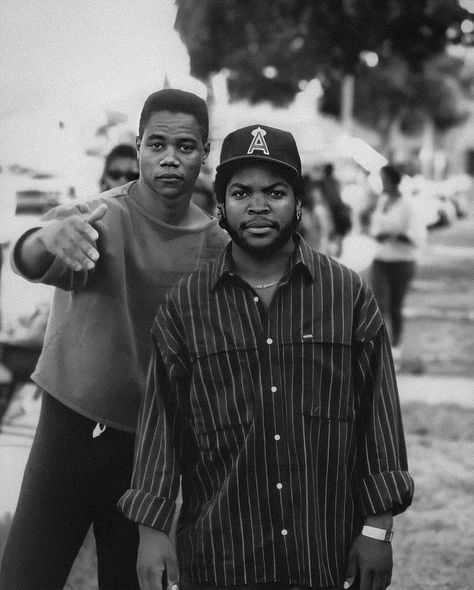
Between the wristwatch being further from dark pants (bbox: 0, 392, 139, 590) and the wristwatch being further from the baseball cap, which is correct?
the baseball cap

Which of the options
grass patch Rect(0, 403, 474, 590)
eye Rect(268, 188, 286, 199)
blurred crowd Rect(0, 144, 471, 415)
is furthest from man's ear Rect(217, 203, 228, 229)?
blurred crowd Rect(0, 144, 471, 415)

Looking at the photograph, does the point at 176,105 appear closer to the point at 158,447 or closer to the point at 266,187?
the point at 266,187

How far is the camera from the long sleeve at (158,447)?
7.39ft

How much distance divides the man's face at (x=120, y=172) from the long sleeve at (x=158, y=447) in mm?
1773

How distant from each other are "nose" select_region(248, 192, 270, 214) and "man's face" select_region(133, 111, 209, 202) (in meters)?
0.29

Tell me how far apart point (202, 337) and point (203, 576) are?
1.88ft

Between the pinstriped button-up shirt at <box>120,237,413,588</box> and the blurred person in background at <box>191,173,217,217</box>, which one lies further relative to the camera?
the blurred person in background at <box>191,173,217,217</box>

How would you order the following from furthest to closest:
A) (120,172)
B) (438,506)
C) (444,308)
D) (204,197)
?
1. (444,308)
2. (204,197)
3. (438,506)
4. (120,172)

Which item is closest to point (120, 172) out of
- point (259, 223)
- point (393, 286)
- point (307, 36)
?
point (259, 223)

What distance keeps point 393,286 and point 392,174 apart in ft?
3.21

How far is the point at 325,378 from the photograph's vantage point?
2236 millimetres

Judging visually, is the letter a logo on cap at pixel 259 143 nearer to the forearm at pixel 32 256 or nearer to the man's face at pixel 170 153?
the man's face at pixel 170 153

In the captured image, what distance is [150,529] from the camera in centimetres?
226

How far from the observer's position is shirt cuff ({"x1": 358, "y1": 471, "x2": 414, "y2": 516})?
7.25 ft
